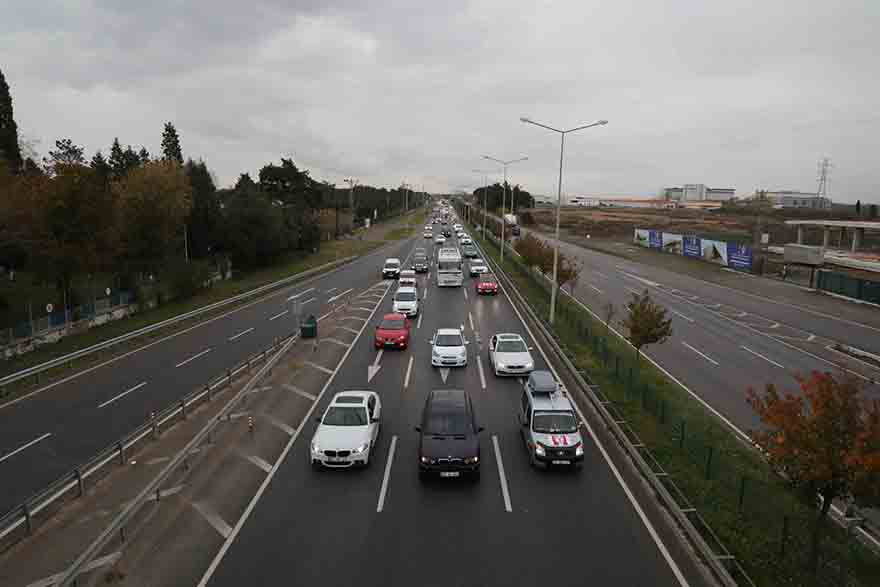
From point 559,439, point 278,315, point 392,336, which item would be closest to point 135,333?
point 278,315

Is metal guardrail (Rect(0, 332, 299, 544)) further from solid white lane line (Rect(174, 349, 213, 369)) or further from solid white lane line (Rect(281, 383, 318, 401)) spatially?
solid white lane line (Rect(174, 349, 213, 369))

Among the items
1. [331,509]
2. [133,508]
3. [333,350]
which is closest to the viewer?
[133,508]

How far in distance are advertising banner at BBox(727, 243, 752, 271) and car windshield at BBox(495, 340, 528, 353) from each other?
46998mm

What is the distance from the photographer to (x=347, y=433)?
1445cm

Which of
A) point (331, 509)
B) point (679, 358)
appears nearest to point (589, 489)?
point (331, 509)

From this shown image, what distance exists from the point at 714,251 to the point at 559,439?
60.3 m

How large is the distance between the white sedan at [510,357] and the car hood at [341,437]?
8.59 meters

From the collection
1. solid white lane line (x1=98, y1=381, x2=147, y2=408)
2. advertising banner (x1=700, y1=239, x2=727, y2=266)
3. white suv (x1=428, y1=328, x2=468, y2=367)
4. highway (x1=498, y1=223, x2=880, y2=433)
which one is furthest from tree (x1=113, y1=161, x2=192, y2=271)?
advertising banner (x1=700, y1=239, x2=727, y2=266)

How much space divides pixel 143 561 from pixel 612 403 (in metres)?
14.3

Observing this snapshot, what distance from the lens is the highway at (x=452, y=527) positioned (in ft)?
32.3

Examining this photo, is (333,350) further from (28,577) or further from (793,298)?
(793,298)

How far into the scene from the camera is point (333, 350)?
85.5 ft

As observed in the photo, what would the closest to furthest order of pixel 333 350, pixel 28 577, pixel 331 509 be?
1. pixel 28 577
2. pixel 331 509
3. pixel 333 350

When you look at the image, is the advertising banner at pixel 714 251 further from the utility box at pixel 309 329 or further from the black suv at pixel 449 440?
the black suv at pixel 449 440
